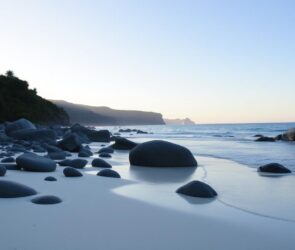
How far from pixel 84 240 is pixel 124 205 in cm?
132

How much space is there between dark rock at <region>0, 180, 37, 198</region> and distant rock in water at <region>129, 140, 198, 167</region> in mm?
4324

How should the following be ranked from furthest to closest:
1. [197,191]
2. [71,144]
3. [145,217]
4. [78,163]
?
[71,144] → [78,163] → [197,191] → [145,217]

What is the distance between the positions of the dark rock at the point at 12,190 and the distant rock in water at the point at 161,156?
14.2 feet

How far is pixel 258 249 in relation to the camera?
8.22 feet

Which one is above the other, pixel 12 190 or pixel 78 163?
pixel 12 190

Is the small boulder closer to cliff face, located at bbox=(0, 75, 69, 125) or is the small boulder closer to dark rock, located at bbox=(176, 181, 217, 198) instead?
dark rock, located at bbox=(176, 181, 217, 198)

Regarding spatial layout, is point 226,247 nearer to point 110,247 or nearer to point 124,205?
point 110,247

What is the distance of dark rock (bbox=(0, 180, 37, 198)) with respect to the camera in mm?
3826

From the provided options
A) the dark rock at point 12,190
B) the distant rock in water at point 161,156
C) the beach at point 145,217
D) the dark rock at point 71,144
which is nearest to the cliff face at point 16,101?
the dark rock at point 71,144

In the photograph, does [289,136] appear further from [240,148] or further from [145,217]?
[145,217]

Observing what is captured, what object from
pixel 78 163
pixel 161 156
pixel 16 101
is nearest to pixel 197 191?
pixel 78 163

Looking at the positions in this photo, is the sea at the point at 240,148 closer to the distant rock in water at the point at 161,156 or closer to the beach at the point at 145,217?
the distant rock in water at the point at 161,156

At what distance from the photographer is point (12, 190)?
3.88 metres

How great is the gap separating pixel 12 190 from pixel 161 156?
4.54 meters
